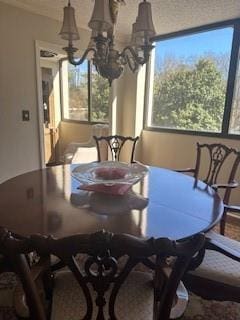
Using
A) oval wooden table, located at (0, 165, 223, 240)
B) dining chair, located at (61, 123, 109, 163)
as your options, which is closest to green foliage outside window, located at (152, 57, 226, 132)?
dining chair, located at (61, 123, 109, 163)

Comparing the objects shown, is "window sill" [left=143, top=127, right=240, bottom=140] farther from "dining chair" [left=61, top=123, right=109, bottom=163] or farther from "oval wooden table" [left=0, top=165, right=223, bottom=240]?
"oval wooden table" [left=0, top=165, right=223, bottom=240]

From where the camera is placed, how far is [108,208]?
1.29 m

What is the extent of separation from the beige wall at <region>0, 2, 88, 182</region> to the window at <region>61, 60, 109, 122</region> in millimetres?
1841

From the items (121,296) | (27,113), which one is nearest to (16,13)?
(27,113)

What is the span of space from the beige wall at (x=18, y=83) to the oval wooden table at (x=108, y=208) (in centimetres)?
122

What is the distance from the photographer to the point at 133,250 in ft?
2.14

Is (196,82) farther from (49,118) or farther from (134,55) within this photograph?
(49,118)

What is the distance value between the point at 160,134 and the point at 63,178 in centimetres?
222

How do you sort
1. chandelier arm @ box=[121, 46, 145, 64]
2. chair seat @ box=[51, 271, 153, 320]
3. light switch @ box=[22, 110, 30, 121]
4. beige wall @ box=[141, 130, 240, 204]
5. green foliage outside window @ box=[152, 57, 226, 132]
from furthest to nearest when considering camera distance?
beige wall @ box=[141, 130, 240, 204]
green foliage outside window @ box=[152, 57, 226, 132]
light switch @ box=[22, 110, 30, 121]
chandelier arm @ box=[121, 46, 145, 64]
chair seat @ box=[51, 271, 153, 320]

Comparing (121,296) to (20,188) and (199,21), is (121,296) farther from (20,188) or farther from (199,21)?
(199,21)

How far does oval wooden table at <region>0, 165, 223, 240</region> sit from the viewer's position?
1069 mm

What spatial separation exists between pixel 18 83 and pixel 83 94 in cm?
251

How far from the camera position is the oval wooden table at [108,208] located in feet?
3.51

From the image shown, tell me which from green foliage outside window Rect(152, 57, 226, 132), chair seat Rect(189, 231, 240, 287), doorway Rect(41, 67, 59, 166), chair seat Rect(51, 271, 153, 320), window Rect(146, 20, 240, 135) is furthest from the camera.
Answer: doorway Rect(41, 67, 59, 166)
